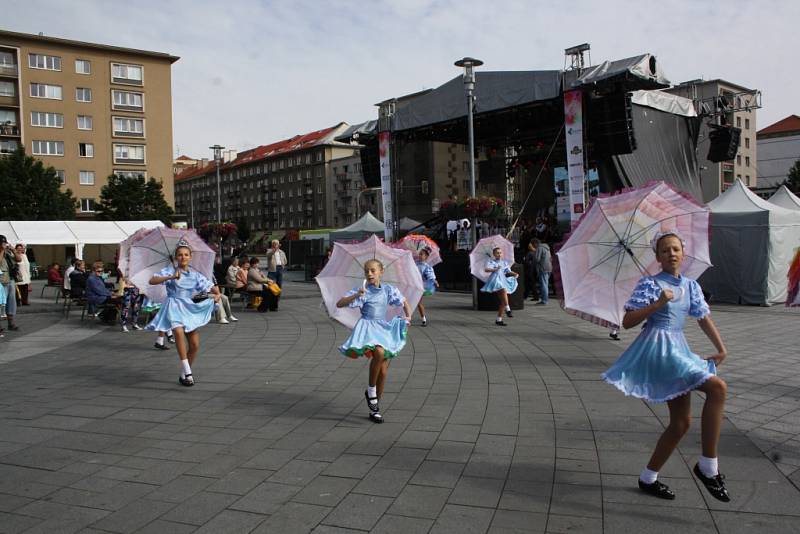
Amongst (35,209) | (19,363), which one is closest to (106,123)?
(35,209)

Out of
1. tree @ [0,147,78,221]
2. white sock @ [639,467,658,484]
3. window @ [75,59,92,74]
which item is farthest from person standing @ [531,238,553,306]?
window @ [75,59,92,74]

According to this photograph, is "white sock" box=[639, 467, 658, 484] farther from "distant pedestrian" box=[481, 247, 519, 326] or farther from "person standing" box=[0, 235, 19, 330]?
"person standing" box=[0, 235, 19, 330]

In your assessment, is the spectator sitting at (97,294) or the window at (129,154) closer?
the spectator sitting at (97,294)

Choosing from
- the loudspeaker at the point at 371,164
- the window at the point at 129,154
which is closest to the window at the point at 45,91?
the window at the point at 129,154

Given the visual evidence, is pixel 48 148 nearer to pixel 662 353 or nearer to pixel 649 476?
pixel 662 353

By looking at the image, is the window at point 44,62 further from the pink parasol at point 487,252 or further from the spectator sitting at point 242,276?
the pink parasol at point 487,252

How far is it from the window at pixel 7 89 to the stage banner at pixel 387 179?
4676cm

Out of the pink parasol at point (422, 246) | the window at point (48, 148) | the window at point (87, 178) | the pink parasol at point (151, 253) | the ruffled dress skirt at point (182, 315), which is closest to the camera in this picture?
the ruffled dress skirt at point (182, 315)

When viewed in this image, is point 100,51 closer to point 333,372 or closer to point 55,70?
point 55,70

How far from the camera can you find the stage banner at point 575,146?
20453 millimetres

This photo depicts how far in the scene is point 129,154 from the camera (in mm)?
62125

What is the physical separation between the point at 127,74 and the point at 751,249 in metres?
61.1

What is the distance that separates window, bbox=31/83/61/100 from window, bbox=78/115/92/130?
2.61 metres

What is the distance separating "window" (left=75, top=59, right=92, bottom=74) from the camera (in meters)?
59.8
